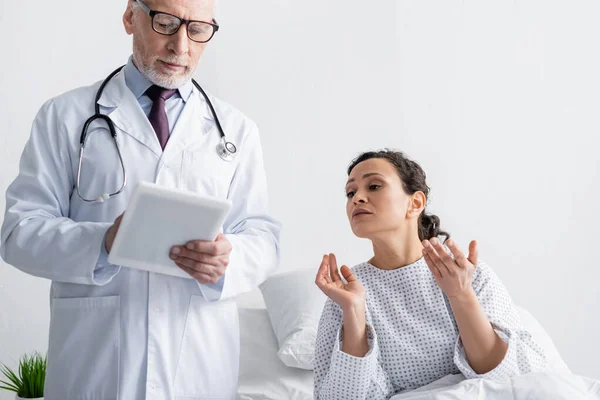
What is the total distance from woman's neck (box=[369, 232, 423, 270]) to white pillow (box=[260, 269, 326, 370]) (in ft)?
1.74

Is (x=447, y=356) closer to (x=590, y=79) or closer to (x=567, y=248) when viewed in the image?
(x=567, y=248)

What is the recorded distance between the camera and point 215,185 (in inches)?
65.1

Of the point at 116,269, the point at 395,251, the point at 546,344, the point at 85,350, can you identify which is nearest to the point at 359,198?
the point at 395,251

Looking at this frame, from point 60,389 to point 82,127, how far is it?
59 cm

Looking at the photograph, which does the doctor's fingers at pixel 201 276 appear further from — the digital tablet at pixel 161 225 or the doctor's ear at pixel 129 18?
the doctor's ear at pixel 129 18

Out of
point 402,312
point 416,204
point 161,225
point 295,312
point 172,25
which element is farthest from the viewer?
point 295,312

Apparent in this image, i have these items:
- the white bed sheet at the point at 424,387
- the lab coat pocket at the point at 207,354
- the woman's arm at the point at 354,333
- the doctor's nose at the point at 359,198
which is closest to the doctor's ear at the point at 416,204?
the doctor's nose at the point at 359,198


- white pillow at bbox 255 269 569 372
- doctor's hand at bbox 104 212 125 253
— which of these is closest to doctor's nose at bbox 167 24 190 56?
doctor's hand at bbox 104 212 125 253

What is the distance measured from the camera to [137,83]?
5.59 ft

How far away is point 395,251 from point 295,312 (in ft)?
2.22

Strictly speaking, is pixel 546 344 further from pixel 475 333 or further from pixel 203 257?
pixel 203 257

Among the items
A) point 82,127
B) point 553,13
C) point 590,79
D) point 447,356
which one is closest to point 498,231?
point 590,79

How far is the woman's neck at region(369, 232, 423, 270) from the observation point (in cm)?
183

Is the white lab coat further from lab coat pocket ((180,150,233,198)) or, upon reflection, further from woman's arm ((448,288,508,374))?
woman's arm ((448,288,508,374))
